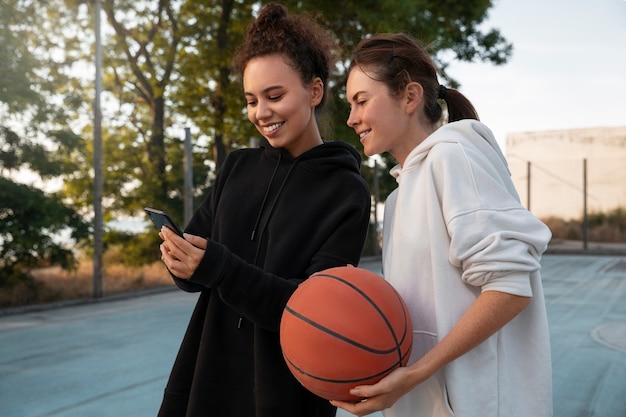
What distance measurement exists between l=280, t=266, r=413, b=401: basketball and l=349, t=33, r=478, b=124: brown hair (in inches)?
19.7

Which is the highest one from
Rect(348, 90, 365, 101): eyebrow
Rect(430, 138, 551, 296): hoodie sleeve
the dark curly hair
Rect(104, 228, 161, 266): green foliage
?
the dark curly hair

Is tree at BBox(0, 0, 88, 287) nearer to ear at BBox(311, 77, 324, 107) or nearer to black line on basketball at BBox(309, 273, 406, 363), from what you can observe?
ear at BBox(311, 77, 324, 107)

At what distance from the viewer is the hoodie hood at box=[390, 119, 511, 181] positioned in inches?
61.7

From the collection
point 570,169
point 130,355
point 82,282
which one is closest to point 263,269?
point 130,355

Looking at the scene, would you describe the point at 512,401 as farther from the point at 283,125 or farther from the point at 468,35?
the point at 468,35

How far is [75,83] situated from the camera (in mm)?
14008

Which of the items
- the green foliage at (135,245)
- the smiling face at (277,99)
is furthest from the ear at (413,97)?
the green foliage at (135,245)

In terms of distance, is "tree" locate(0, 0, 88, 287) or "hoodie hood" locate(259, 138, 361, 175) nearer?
"hoodie hood" locate(259, 138, 361, 175)

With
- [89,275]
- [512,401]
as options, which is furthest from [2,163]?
[512,401]

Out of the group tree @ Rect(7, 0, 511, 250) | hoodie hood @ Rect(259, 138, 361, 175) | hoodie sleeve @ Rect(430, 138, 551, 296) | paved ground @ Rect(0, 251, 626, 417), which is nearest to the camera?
hoodie sleeve @ Rect(430, 138, 551, 296)

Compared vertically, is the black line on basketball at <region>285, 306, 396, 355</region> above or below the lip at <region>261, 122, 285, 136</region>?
below

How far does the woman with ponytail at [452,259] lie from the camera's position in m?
1.46

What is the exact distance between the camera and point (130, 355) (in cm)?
623

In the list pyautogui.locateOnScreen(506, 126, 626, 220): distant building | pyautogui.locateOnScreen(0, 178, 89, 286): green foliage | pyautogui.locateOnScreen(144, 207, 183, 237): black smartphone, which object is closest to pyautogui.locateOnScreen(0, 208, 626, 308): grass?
pyautogui.locateOnScreen(0, 178, 89, 286): green foliage
